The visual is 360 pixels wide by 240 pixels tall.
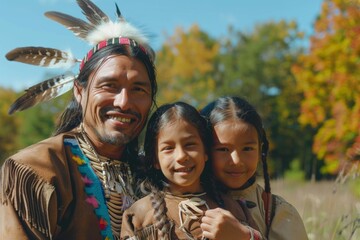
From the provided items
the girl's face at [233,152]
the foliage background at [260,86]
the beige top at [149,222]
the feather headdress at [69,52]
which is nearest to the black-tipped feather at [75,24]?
the feather headdress at [69,52]

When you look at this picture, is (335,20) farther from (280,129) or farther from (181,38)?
(181,38)

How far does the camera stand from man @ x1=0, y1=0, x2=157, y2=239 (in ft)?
8.38

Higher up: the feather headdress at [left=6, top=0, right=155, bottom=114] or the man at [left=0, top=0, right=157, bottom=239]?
the feather headdress at [left=6, top=0, right=155, bottom=114]

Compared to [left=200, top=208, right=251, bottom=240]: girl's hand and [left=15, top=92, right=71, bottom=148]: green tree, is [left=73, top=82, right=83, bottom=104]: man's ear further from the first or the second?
[left=15, top=92, right=71, bottom=148]: green tree

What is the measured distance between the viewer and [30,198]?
2.54 m

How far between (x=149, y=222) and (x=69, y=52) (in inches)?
57.6

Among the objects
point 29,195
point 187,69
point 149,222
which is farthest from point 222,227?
point 187,69

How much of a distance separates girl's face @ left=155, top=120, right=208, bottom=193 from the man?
1.35ft

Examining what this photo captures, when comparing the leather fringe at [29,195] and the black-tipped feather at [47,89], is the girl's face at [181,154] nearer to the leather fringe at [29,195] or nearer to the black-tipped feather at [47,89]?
the leather fringe at [29,195]

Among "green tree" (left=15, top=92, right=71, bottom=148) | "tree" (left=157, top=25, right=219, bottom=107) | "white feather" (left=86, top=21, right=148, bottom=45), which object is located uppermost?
"white feather" (left=86, top=21, right=148, bottom=45)

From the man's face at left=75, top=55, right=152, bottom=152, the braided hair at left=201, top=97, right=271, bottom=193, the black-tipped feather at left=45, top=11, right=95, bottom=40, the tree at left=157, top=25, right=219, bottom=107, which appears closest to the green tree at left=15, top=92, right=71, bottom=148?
the tree at left=157, top=25, right=219, bottom=107

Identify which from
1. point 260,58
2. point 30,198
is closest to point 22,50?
point 30,198

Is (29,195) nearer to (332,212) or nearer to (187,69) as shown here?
(332,212)

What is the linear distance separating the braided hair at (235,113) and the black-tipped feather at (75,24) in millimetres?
993
